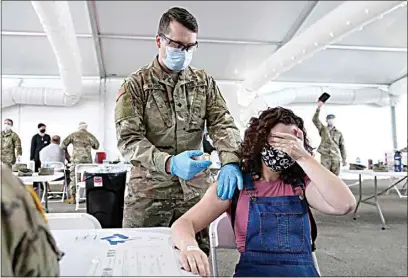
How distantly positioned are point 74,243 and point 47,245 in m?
0.59

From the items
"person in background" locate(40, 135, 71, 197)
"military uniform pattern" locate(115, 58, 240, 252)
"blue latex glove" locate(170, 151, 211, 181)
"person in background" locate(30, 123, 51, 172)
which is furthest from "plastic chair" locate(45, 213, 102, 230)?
"person in background" locate(30, 123, 51, 172)

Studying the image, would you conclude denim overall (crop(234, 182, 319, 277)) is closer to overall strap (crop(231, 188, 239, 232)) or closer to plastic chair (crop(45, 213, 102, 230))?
overall strap (crop(231, 188, 239, 232))

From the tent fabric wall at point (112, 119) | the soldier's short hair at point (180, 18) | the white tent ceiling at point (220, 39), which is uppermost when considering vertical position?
the white tent ceiling at point (220, 39)

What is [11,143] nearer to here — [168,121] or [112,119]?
[112,119]

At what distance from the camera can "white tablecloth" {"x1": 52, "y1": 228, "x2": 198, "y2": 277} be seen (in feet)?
2.54

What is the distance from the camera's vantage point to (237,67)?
28.4 feet

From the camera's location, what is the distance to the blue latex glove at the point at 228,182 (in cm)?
123

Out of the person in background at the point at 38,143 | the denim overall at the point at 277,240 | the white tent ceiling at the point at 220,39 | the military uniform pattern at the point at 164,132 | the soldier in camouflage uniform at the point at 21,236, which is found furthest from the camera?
the person in background at the point at 38,143

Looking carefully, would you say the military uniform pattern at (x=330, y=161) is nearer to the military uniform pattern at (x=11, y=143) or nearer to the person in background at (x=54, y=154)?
the person in background at (x=54, y=154)

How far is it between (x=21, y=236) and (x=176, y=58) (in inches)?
44.2

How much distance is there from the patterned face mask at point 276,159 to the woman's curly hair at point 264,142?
2 centimetres

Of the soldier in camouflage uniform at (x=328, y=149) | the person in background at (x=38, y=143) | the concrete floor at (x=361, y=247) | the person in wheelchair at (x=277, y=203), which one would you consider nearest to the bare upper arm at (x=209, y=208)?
the person in wheelchair at (x=277, y=203)

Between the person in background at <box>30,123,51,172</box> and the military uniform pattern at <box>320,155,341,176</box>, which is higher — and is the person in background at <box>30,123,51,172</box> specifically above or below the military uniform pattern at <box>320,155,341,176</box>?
above

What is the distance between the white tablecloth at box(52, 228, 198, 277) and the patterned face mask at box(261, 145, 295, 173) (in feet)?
1.35
